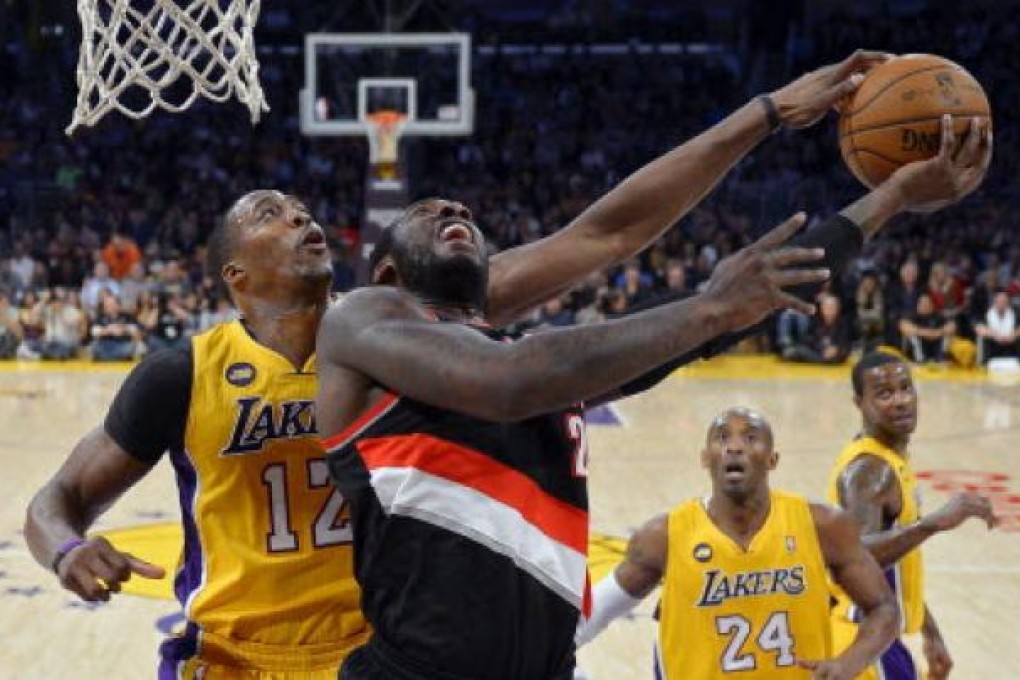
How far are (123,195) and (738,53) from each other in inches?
417

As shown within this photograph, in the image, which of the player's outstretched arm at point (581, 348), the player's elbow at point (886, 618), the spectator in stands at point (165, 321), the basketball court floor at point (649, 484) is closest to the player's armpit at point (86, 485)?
the player's outstretched arm at point (581, 348)

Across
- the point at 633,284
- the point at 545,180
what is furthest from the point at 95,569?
the point at 545,180

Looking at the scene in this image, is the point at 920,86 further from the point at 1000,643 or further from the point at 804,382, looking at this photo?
the point at 804,382

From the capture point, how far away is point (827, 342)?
16047 mm

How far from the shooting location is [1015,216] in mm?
20156

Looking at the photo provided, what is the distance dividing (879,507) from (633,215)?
1674 millimetres

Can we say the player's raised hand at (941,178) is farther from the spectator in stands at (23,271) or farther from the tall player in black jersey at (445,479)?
the spectator in stands at (23,271)

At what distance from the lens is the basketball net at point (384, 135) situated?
16.3 meters

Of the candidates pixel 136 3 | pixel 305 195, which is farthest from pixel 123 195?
pixel 136 3

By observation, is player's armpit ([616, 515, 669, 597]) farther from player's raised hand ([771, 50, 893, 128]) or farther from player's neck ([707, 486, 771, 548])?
player's raised hand ([771, 50, 893, 128])

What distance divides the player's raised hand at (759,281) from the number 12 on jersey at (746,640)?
6.48 ft

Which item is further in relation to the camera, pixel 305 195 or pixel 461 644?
pixel 305 195

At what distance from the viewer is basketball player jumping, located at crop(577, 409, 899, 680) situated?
3801 millimetres

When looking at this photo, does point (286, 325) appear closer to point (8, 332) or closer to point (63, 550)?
point (63, 550)
